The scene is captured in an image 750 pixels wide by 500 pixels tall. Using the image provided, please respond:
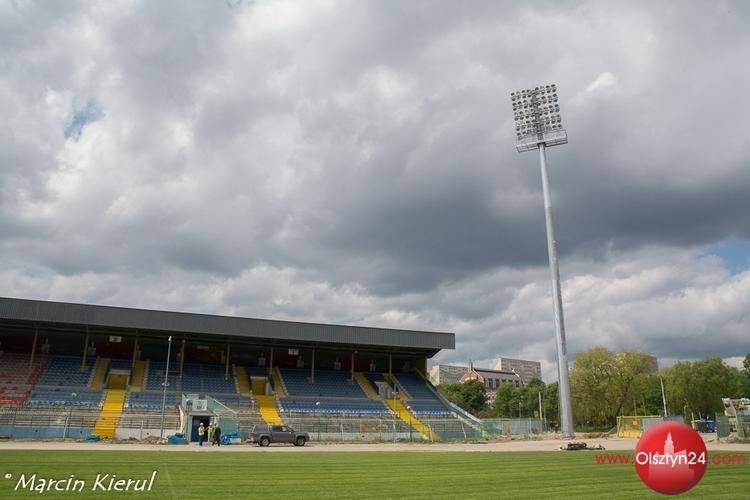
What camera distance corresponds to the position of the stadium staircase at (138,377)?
49875mm

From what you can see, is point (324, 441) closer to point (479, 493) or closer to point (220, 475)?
point (220, 475)

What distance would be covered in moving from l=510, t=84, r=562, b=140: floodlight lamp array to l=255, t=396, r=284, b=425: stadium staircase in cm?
3133

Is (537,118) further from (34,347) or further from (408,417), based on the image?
(34,347)

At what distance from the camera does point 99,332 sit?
2109 inches

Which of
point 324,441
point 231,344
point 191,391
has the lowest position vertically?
point 324,441

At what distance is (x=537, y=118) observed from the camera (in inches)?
1901

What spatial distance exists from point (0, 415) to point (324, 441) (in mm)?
22093

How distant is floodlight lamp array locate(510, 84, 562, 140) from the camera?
47.9 m

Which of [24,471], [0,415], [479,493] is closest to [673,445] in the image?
[479,493]

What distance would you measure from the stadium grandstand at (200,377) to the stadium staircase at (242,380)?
0.11m

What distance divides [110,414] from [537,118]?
41047 mm

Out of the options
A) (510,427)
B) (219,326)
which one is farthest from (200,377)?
(510,427)

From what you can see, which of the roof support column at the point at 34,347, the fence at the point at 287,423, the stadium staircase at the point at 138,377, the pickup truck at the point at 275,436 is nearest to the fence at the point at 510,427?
the fence at the point at 287,423

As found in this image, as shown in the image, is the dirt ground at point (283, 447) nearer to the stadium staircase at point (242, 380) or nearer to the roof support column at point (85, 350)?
the roof support column at point (85, 350)
